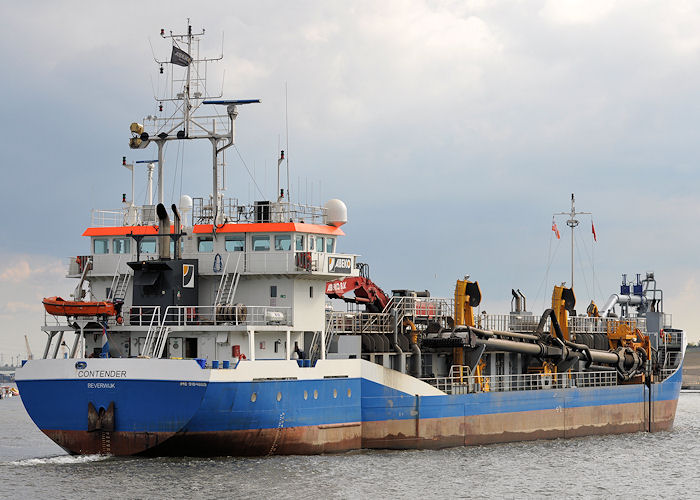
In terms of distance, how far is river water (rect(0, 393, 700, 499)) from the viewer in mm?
30125

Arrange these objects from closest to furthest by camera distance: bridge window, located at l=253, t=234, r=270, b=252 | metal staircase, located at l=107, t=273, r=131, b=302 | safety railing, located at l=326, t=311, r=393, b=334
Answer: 1. bridge window, located at l=253, t=234, r=270, b=252
2. metal staircase, located at l=107, t=273, r=131, b=302
3. safety railing, located at l=326, t=311, r=393, b=334

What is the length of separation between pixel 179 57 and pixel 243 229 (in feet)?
23.2

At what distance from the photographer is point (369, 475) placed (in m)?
33.1

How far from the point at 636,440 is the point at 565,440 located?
14.3 ft

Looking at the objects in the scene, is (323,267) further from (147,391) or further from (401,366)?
(147,391)

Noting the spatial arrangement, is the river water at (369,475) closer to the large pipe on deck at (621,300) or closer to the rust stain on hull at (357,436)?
the rust stain on hull at (357,436)

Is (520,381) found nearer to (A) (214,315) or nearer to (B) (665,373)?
(B) (665,373)

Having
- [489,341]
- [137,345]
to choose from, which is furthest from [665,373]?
[137,345]

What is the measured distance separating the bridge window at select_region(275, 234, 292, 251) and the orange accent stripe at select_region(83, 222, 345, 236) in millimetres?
190

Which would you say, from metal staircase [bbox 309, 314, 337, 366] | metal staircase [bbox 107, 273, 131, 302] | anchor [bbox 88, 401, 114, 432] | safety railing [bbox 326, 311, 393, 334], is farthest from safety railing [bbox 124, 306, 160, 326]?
safety railing [bbox 326, 311, 393, 334]

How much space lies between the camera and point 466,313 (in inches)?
1676

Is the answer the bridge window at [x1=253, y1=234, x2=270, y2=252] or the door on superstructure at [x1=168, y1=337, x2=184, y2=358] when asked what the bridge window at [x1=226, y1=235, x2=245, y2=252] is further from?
the door on superstructure at [x1=168, y1=337, x2=184, y2=358]

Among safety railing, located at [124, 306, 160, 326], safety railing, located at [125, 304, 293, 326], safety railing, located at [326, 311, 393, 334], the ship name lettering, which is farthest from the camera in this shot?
safety railing, located at [326, 311, 393, 334]

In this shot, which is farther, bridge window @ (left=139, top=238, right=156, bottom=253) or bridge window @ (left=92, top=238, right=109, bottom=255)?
bridge window @ (left=92, top=238, right=109, bottom=255)
